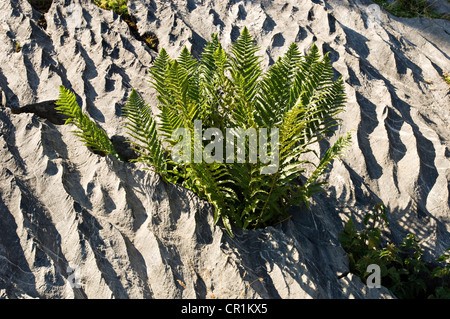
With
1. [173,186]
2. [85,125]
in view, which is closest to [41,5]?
[85,125]

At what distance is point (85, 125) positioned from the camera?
2.52 metres

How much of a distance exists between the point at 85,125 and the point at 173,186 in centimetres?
63

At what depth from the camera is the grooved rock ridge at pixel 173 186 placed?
7.44 ft

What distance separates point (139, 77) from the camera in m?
3.76

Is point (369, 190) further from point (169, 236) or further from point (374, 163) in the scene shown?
point (169, 236)

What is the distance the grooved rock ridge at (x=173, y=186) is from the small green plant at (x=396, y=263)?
100 millimetres

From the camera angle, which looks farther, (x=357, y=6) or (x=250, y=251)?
(x=357, y=6)

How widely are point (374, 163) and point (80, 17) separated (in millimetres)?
3124

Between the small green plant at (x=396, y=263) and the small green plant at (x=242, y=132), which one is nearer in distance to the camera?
the small green plant at (x=242, y=132)

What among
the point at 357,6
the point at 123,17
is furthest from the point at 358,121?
the point at 123,17

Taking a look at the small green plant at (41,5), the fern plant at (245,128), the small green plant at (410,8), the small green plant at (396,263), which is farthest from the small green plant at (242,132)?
the small green plant at (410,8)

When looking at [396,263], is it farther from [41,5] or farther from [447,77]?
[41,5]

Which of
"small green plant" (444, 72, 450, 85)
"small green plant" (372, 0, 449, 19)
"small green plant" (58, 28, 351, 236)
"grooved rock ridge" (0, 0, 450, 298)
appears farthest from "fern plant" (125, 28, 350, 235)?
"small green plant" (372, 0, 449, 19)

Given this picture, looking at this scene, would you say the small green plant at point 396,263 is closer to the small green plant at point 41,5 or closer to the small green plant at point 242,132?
the small green plant at point 242,132
